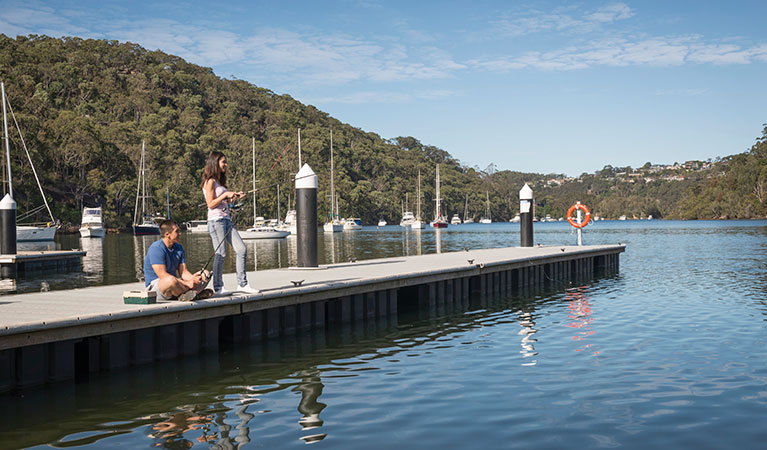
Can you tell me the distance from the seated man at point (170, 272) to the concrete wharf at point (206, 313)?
10.5 inches

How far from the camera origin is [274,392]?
29.2ft

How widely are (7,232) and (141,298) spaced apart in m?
18.3

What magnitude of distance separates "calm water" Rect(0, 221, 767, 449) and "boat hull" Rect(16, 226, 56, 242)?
41.9m

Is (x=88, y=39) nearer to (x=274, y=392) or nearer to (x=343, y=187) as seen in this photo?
(x=343, y=187)

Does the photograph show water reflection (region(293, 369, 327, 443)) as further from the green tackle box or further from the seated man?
the green tackle box

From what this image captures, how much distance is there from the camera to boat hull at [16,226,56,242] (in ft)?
155

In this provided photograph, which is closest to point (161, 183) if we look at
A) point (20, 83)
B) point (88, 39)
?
point (20, 83)

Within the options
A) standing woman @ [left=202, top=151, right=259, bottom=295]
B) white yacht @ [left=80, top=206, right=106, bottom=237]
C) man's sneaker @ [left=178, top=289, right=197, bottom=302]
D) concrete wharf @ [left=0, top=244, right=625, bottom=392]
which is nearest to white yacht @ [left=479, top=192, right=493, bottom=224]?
white yacht @ [left=80, top=206, right=106, bottom=237]

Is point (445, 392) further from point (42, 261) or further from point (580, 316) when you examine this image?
point (42, 261)

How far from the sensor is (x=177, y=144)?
9731 cm

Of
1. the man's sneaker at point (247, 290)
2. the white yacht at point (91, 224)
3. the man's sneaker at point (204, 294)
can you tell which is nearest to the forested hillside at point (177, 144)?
the white yacht at point (91, 224)

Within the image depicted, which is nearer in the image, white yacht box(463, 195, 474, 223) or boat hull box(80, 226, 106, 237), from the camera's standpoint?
boat hull box(80, 226, 106, 237)

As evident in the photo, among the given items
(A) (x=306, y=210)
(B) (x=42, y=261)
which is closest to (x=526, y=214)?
(A) (x=306, y=210)

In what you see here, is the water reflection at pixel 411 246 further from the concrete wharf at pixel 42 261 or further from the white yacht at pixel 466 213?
the white yacht at pixel 466 213
